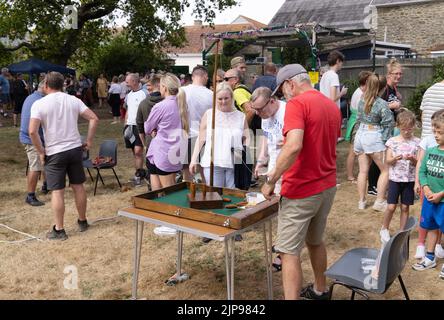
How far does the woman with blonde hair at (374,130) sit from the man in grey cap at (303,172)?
2.48 metres

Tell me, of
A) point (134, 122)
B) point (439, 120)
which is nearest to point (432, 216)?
point (439, 120)

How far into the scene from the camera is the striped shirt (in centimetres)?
468

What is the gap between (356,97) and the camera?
21.8 feet

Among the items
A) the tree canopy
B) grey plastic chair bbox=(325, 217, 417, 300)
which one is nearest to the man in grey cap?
grey plastic chair bbox=(325, 217, 417, 300)

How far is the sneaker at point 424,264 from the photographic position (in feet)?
13.7

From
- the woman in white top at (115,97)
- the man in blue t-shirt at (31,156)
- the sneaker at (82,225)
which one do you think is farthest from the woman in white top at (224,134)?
the woman in white top at (115,97)

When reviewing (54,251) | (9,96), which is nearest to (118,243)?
(54,251)

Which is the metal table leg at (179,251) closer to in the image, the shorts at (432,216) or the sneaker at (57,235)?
the sneaker at (57,235)

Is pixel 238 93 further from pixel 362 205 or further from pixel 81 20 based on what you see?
pixel 81 20

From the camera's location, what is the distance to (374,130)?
553cm

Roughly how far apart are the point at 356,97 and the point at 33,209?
4563 mm

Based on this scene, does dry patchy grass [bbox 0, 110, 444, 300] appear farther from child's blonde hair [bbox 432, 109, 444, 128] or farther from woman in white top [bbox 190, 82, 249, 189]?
child's blonde hair [bbox 432, 109, 444, 128]

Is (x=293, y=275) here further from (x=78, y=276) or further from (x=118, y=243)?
(x=118, y=243)

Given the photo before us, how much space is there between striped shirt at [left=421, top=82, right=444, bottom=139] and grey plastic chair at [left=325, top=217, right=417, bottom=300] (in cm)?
196
